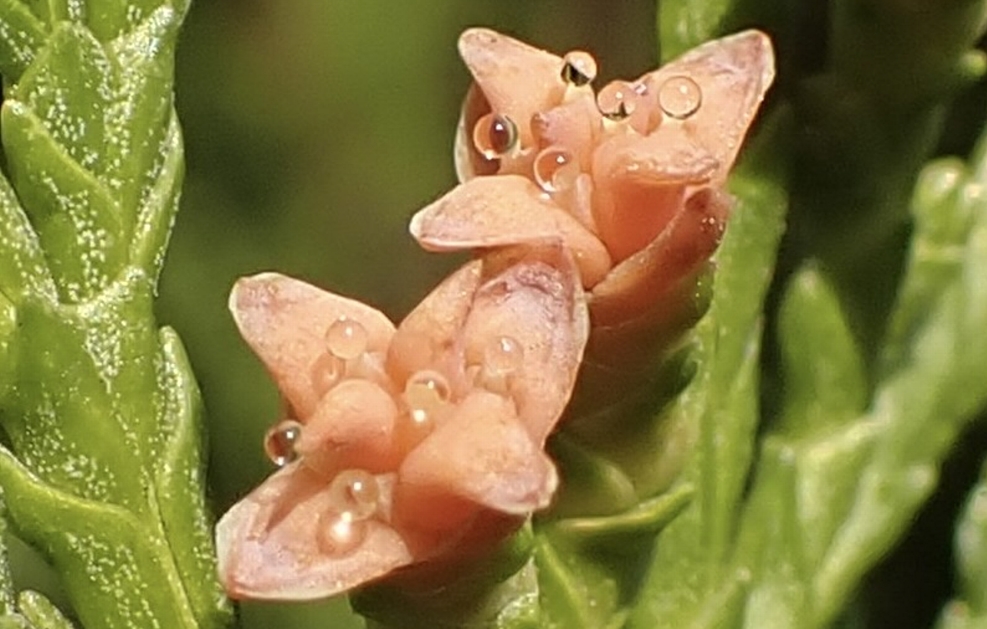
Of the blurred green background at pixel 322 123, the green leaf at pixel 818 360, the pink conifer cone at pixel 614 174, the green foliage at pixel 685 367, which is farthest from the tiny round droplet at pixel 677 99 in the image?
the blurred green background at pixel 322 123

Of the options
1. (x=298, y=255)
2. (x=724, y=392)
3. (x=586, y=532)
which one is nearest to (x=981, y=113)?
(x=724, y=392)

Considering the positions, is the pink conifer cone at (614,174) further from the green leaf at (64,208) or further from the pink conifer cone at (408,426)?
the green leaf at (64,208)

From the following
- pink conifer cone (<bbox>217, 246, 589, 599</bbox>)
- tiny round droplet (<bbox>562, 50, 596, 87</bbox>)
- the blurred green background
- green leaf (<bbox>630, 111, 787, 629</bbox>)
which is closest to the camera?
pink conifer cone (<bbox>217, 246, 589, 599</bbox>)

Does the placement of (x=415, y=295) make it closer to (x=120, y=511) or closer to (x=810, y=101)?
(x=810, y=101)

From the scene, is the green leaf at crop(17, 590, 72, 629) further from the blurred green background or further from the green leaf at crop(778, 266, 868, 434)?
the blurred green background

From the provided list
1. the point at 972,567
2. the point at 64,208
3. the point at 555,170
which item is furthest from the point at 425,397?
the point at 972,567

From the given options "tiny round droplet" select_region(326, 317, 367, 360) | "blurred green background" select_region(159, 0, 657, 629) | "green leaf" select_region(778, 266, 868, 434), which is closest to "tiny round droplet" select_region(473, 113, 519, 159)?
"tiny round droplet" select_region(326, 317, 367, 360)
